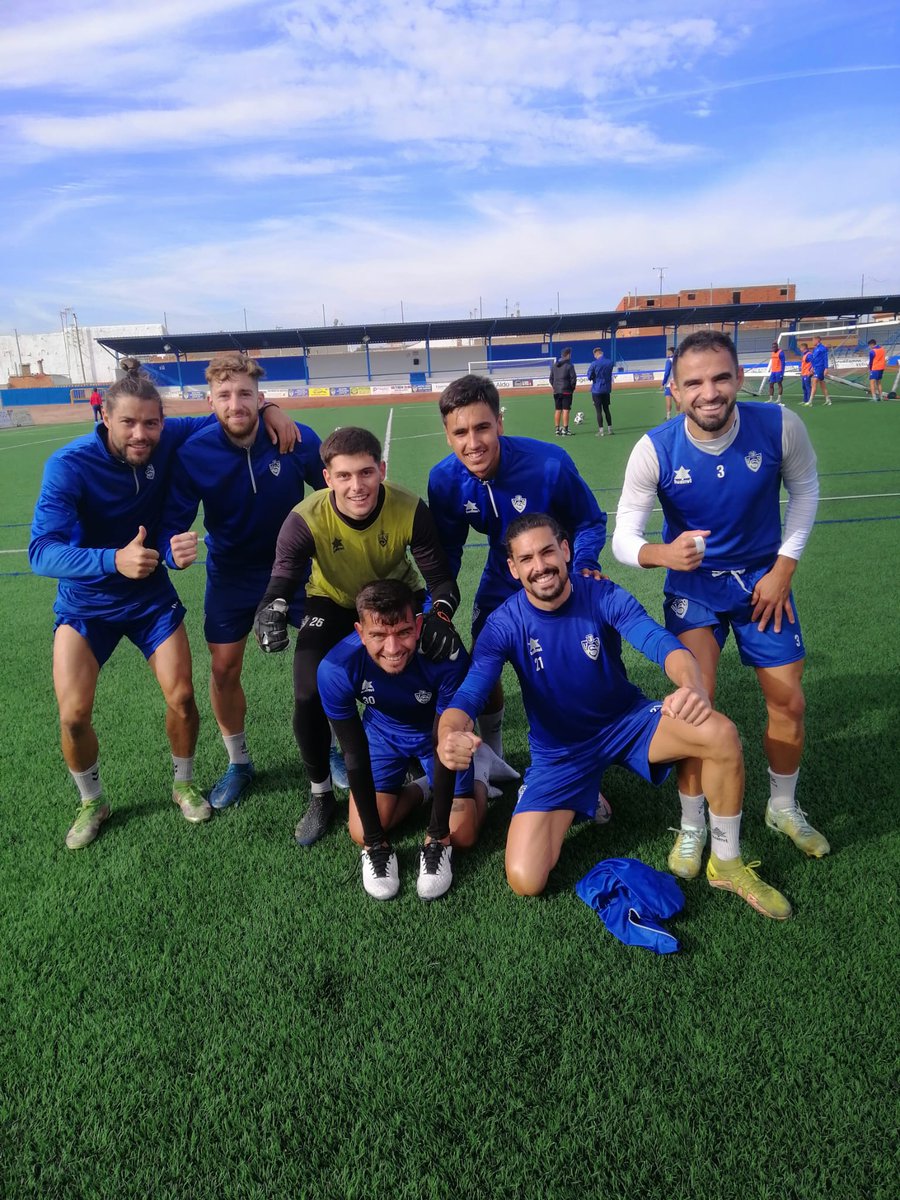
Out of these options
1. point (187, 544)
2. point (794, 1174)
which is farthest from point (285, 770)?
point (794, 1174)

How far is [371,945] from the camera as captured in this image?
2.79 meters

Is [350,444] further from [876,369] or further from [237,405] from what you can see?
[876,369]

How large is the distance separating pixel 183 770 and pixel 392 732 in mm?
1086

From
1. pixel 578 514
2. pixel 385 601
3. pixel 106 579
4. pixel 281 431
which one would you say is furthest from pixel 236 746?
pixel 578 514

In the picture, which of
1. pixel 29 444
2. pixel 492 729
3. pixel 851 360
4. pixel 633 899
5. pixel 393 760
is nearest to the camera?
pixel 633 899

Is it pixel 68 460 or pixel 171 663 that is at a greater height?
pixel 68 460

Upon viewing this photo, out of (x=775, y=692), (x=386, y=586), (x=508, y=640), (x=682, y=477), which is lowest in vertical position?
(x=775, y=692)

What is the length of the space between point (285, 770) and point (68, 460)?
1880 mm

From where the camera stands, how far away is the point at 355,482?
3234mm

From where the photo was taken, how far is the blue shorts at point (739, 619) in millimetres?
3268

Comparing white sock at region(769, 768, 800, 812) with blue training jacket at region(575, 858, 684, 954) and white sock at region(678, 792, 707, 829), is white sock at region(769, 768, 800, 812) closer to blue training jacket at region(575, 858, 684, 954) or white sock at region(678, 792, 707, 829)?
white sock at region(678, 792, 707, 829)

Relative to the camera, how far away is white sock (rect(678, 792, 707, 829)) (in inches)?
125

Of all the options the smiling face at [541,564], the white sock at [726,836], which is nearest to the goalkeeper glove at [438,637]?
the smiling face at [541,564]

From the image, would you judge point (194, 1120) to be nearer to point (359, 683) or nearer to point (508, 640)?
point (359, 683)
